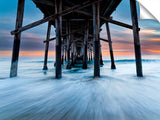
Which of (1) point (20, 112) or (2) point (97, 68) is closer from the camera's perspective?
(1) point (20, 112)

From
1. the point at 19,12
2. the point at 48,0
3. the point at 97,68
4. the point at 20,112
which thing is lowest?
the point at 20,112

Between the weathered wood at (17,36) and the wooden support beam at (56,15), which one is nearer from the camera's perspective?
the wooden support beam at (56,15)

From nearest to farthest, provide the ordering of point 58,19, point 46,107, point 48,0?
point 46,107, point 58,19, point 48,0

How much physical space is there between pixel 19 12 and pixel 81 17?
4145mm

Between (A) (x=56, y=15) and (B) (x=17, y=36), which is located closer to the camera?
(A) (x=56, y=15)

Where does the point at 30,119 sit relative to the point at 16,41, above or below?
below

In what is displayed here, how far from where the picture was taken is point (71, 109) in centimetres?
124

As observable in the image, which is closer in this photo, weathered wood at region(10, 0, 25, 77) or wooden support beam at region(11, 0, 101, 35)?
wooden support beam at region(11, 0, 101, 35)

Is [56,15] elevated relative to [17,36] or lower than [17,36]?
elevated

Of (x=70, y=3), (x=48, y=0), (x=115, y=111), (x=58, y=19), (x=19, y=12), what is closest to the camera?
(x=115, y=111)

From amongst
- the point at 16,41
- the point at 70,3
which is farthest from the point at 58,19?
the point at 70,3

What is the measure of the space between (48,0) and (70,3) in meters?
1.23

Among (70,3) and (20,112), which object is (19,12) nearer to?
(70,3)

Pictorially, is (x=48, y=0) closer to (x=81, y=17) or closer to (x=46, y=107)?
(x=81, y=17)
